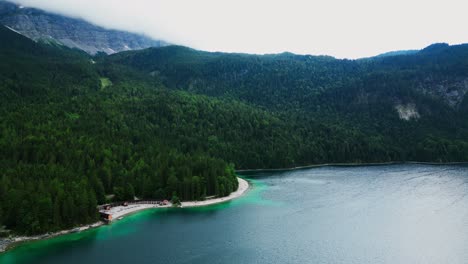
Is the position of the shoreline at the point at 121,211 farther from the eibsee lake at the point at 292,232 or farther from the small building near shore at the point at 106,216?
the eibsee lake at the point at 292,232

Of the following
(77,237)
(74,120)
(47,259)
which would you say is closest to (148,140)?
(74,120)

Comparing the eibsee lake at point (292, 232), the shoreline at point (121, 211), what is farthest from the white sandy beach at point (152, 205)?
the eibsee lake at point (292, 232)

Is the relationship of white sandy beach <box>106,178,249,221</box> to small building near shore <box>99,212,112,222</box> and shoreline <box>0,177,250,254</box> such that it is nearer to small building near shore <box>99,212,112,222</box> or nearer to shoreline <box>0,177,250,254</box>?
shoreline <box>0,177,250,254</box>

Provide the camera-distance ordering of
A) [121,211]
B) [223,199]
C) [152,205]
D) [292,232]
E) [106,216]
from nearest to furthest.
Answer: [292,232] < [106,216] < [121,211] < [152,205] < [223,199]

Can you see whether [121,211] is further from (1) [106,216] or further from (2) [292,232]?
(2) [292,232]

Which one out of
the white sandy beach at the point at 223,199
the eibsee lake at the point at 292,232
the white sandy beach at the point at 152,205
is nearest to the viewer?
the eibsee lake at the point at 292,232

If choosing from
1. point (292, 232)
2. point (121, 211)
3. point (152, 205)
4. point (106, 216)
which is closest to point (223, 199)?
point (152, 205)

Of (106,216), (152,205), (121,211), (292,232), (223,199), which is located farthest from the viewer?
(223,199)

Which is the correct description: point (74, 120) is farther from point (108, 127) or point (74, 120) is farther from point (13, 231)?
point (13, 231)
